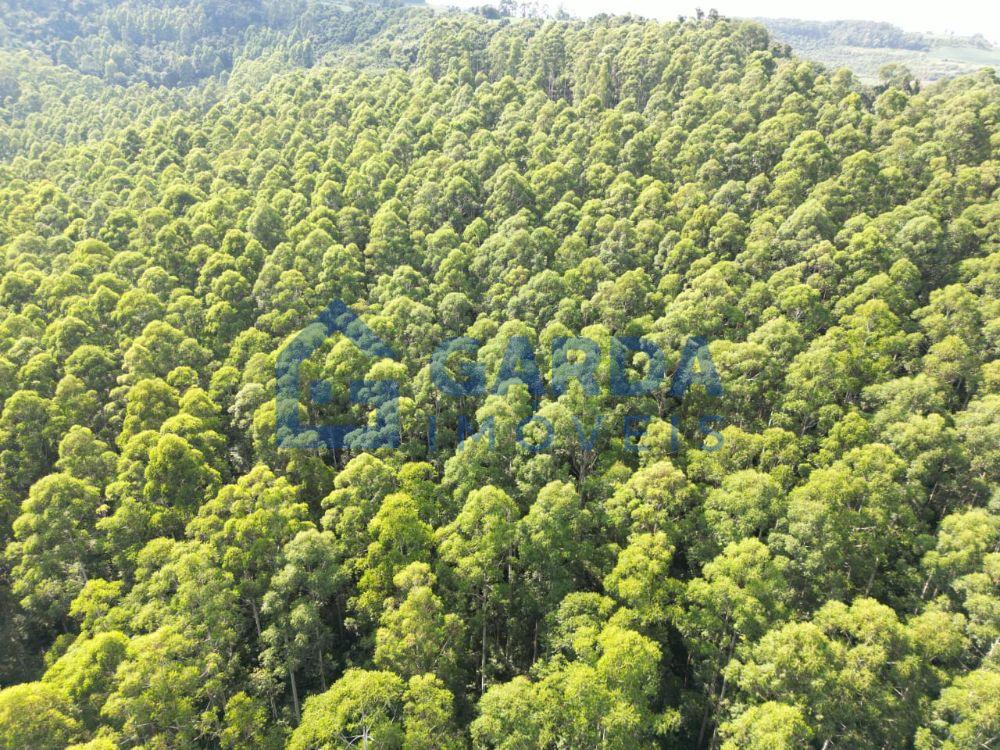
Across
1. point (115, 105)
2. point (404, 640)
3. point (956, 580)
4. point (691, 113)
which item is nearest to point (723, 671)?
point (956, 580)

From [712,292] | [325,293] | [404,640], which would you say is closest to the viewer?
[404,640]

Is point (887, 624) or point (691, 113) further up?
point (691, 113)

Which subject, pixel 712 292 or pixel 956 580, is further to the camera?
pixel 712 292

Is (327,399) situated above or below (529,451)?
above

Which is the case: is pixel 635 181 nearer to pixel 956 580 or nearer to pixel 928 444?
pixel 928 444

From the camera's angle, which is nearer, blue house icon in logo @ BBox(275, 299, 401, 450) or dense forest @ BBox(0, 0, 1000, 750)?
dense forest @ BBox(0, 0, 1000, 750)
